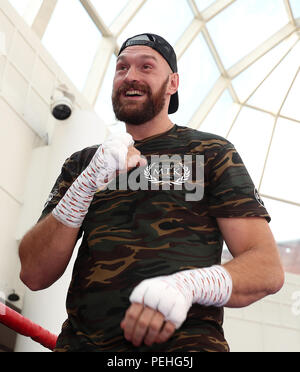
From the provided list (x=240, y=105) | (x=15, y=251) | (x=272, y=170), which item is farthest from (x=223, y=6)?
(x=15, y=251)

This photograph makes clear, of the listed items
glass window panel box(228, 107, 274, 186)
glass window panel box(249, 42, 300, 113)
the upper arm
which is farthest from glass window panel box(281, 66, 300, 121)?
the upper arm

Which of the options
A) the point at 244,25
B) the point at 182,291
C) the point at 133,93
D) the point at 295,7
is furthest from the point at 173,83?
the point at 295,7

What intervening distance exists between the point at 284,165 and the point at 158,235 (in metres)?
8.44

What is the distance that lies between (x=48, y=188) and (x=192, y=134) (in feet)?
11.7

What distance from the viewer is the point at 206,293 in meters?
1.15

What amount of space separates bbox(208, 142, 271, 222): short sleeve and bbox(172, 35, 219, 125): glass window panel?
242 inches

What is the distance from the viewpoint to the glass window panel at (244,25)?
25.0ft

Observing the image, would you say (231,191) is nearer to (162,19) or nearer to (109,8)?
(109,8)

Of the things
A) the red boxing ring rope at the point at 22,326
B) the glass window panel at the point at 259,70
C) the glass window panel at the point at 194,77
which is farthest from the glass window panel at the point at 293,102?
the red boxing ring rope at the point at 22,326

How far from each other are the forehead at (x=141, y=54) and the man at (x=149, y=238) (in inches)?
5.5

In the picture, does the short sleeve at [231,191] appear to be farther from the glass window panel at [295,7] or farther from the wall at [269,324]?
the glass window panel at [295,7]

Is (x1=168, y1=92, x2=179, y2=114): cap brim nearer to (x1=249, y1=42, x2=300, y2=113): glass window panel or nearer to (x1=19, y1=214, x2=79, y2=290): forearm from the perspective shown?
(x1=19, y1=214, x2=79, y2=290): forearm

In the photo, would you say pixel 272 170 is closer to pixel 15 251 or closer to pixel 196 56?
pixel 196 56

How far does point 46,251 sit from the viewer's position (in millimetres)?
1555
